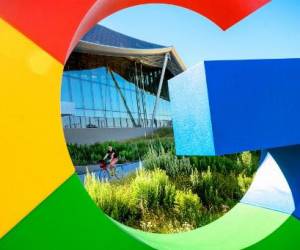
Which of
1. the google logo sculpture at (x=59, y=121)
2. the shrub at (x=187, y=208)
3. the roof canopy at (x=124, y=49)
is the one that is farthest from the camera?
the roof canopy at (x=124, y=49)

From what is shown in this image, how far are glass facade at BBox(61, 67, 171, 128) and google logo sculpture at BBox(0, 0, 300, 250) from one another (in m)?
19.7

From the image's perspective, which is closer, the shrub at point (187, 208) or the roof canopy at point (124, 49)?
the shrub at point (187, 208)

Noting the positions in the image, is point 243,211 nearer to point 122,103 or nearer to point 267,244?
point 267,244

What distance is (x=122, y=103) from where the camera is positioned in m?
29.0

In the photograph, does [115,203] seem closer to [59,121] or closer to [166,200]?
[166,200]

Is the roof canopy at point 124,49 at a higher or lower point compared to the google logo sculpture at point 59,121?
higher

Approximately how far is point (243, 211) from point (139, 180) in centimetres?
341

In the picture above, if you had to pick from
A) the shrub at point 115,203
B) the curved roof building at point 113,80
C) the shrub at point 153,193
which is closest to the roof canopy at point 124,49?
the curved roof building at point 113,80

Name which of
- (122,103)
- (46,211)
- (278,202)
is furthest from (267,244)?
(122,103)

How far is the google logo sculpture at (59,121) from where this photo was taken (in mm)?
2094

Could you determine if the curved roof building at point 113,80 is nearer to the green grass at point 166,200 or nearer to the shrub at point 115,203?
the green grass at point 166,200

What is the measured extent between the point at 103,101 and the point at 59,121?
2519 cm

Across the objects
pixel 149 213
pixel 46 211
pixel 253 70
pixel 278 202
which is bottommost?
pixel 149 213

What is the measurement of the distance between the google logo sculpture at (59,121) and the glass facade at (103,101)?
1968cm
